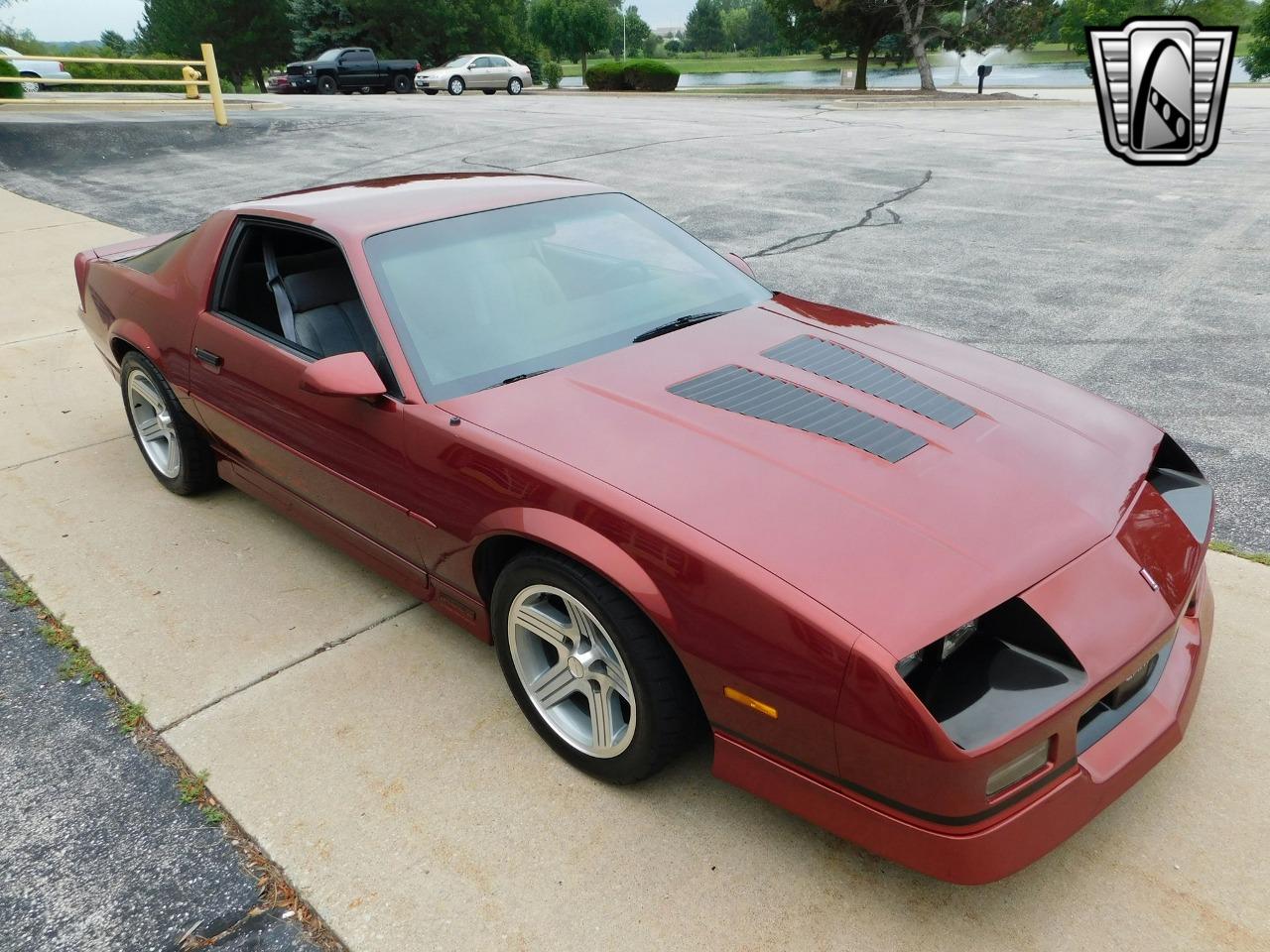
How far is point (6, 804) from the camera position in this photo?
2.68 metres

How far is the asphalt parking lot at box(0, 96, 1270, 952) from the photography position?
221cm

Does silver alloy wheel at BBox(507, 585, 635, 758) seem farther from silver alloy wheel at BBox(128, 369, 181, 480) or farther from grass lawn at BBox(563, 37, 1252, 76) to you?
grass lawn at BBox(563, 37, 1252, 76)

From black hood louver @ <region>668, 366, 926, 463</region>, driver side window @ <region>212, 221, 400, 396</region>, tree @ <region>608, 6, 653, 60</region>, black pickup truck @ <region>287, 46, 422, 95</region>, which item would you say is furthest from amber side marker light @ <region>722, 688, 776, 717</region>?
tree @ <region>608, 6, 653, 60</region>

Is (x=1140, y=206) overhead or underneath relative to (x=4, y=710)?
overhead

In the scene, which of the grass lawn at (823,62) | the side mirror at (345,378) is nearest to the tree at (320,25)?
the grass lawn at (823,62)

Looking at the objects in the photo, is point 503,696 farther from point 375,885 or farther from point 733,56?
point 733,56

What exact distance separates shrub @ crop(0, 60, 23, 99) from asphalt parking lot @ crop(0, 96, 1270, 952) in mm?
17919

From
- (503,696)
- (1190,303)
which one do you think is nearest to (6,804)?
(503,696)

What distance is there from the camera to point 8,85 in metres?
23.8

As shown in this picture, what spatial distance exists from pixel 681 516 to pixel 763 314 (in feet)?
4.54

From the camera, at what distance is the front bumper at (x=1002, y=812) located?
1.93 metres

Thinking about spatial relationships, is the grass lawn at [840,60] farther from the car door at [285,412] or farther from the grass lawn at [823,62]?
the car door at [285,412]

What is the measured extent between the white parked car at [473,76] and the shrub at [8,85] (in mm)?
12158

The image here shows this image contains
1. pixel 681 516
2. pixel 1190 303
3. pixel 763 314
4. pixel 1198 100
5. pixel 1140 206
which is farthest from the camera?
pixel 1198 100
